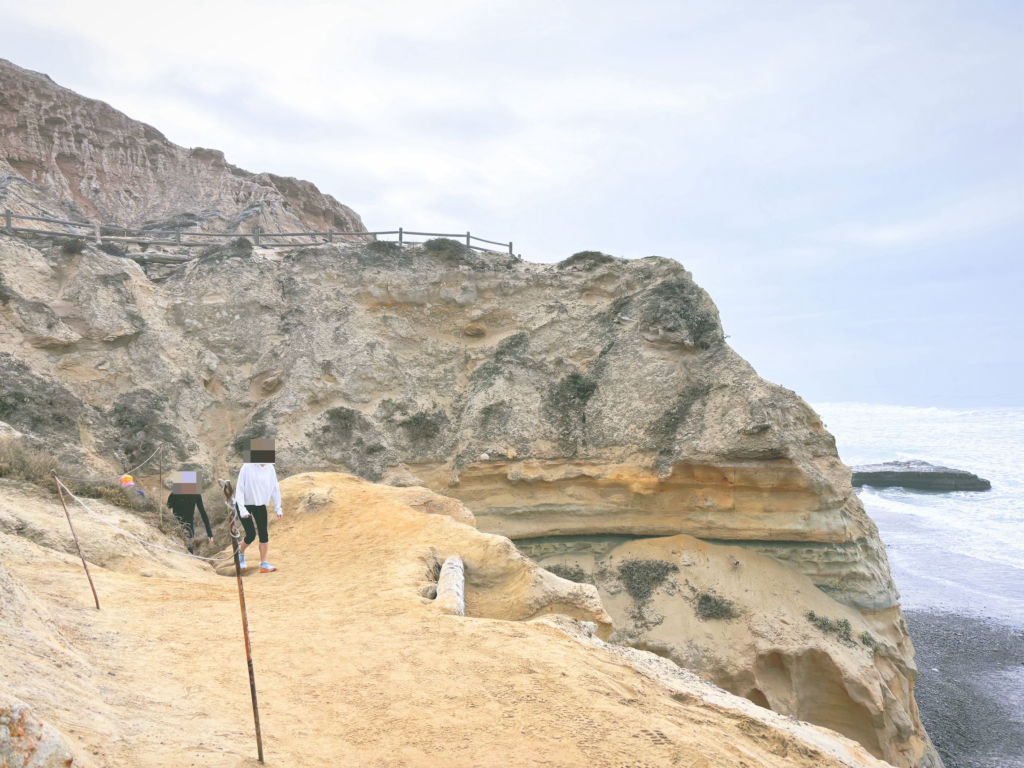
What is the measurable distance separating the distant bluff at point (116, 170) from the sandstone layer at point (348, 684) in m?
23.5

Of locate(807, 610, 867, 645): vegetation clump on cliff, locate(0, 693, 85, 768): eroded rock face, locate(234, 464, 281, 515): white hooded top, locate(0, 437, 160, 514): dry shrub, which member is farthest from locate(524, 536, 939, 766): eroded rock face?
locate(0, 693, 85, 768): eroded rock face

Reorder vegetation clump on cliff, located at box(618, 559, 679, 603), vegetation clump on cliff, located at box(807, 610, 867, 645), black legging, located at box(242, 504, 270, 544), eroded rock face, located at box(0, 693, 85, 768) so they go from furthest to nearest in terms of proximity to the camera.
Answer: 1. vegetation clump on cliff, located at box(618, 559, 679, 603)
2. vegetation clump on cliff, located at box(807, 610, 867, 645)
3. black legging, located at box(242, 504, 270, 544)
4. eroded rock face, located at box(0, 693, 85, 768)

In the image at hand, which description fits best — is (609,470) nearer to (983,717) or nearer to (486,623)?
(486,623)

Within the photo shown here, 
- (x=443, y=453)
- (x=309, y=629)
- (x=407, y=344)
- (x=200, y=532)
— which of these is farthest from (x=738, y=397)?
(x=200, y=532)

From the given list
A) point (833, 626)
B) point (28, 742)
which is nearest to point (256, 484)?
point (28, 742)

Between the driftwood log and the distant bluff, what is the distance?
77.5 feet

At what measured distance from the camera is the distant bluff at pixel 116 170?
2697 cm

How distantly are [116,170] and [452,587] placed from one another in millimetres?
31902

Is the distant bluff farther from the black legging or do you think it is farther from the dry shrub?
the black legging

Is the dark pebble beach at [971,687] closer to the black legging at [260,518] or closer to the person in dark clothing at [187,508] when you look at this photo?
the black legging at [260,518]

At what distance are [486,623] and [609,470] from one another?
9.25m

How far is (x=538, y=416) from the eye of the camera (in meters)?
15.7

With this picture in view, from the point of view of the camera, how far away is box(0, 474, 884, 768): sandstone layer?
3523mm

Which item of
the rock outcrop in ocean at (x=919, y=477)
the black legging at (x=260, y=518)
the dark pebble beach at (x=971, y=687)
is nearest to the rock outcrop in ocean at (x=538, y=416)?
the dark pebble beach at (x=971, y=687)
